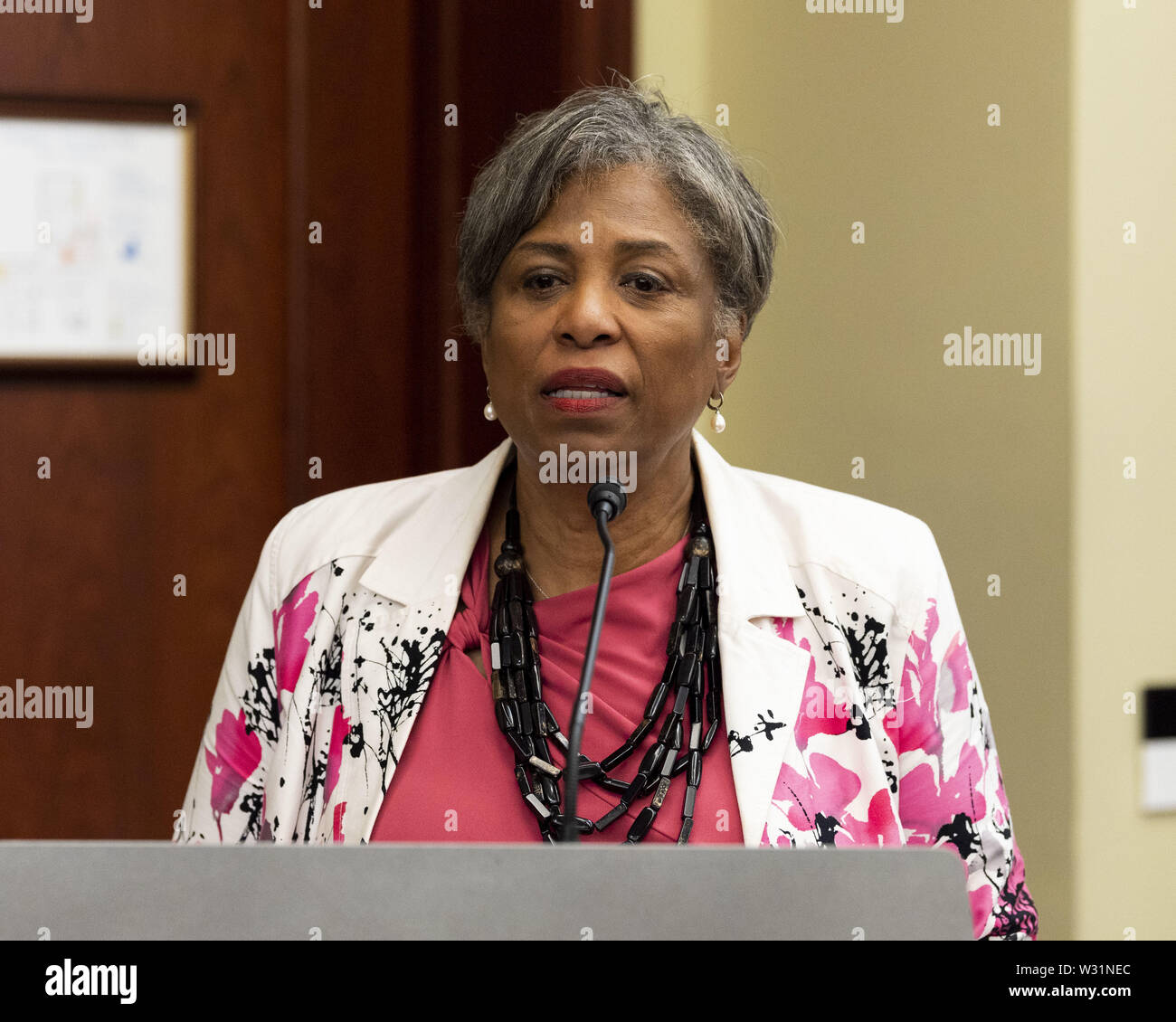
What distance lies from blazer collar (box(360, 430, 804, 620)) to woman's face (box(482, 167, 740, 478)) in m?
0.11

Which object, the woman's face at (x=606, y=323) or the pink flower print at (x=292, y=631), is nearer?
the woman's face at (x=606, y=323)

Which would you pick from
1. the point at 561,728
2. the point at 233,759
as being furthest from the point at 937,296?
the point at 233,759

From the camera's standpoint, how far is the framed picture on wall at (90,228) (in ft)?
5.91

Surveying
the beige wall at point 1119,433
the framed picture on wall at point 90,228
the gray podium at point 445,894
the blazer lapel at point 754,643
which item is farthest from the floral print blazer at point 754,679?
the framed picture on wall at point 90,228

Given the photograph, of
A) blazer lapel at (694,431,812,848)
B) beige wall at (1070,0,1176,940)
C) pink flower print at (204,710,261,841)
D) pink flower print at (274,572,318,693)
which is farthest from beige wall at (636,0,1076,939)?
pink flower print at (204,710,261,841)

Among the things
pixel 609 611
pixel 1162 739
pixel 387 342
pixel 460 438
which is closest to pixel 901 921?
pixel 609 611

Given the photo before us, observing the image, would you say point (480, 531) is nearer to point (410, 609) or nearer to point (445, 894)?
point (410, 609)

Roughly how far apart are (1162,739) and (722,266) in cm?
79

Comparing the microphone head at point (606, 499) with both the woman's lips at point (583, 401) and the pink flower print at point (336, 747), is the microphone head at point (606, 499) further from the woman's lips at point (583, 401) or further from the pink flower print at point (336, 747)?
the pink flower print at point (336, 747)

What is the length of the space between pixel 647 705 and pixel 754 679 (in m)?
0.11

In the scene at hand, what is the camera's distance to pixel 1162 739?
1.46 metres

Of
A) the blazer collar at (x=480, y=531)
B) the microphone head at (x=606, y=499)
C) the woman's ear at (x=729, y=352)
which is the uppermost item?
the woman's ear at (x=729, y=352)

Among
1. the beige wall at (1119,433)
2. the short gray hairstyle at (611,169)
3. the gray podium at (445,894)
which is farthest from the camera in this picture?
the beige wall at (1119,433)

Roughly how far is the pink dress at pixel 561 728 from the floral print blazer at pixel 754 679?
2cm
